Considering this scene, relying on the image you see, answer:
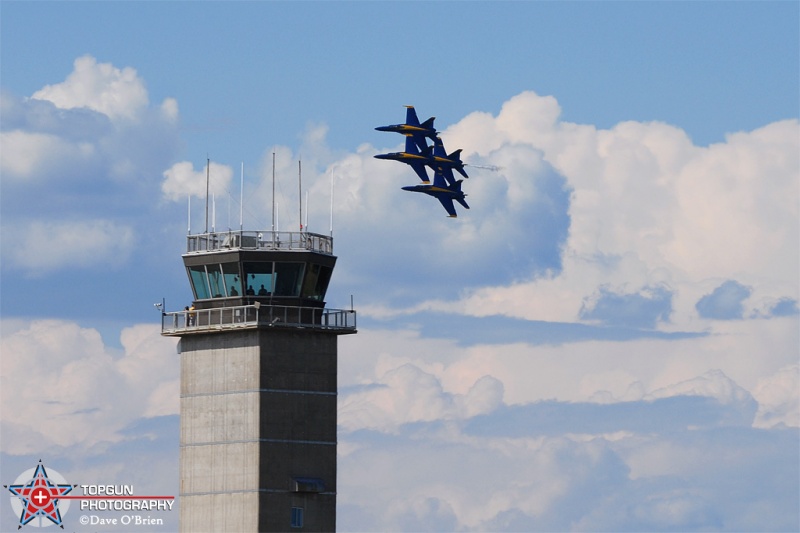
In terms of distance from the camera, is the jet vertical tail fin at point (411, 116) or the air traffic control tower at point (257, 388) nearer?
the air traffic control tower at point (257, 388)

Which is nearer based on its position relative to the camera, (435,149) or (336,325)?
(336,325)

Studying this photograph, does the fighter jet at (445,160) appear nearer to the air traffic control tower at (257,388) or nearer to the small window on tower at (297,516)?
the air traffic control tower at (257,388)

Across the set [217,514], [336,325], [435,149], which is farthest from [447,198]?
[217,514]

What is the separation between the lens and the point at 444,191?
151500 millimetres

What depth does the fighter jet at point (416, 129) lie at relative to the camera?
149 m

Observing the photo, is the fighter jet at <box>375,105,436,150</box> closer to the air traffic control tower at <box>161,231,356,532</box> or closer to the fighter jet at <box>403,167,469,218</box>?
the fighter jet at <box>403,167,469,218</box>

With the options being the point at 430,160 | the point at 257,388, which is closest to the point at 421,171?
the point at 430,160

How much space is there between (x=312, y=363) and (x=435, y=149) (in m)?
36.2

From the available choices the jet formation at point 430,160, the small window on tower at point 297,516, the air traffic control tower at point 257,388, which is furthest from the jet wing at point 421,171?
the small window on tower at point 297,516

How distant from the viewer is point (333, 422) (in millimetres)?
121125

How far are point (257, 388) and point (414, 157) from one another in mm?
37852

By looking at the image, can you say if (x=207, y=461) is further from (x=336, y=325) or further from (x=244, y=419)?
(x=336, y=325)

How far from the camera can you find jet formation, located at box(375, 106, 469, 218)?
15038 cm

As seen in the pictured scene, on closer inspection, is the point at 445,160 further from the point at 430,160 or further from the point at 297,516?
the point at 297,516
